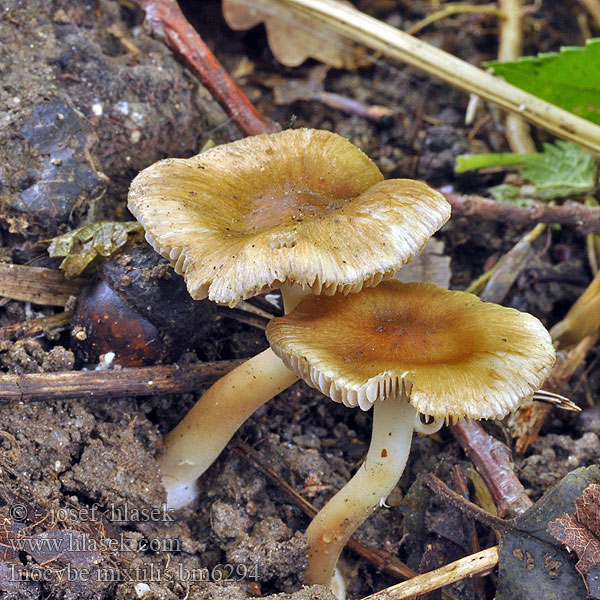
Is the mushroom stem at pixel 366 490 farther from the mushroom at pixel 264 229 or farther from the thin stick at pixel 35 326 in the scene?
the thin stick at pixel 35 326

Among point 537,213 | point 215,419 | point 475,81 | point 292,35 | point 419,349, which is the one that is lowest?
point 215,419

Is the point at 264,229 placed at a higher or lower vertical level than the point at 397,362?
higher

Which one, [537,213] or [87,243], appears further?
[537,213]

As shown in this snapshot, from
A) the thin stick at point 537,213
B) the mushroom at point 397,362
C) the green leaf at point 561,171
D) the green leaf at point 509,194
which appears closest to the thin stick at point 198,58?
the thin stick at point 537,213

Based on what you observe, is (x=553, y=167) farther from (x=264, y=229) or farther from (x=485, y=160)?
(x=264, y=229)

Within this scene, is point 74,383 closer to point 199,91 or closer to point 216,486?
point 216,486

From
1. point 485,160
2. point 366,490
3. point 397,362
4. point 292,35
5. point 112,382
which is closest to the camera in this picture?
point 397,362

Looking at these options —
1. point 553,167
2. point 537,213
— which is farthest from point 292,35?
point 537,213

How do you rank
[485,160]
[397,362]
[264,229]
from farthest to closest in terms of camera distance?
[485,160], [264,229], [397,362]
